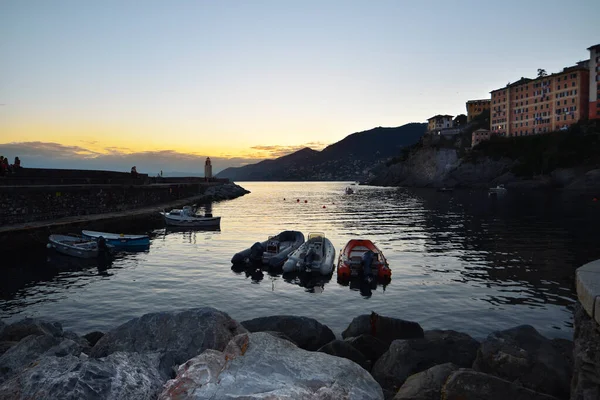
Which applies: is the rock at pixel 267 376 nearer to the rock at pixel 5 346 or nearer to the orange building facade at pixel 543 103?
the rock at pixel 5 346

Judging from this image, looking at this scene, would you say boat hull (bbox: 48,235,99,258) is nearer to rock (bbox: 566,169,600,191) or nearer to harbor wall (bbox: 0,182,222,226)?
harbor wall (bbox: 0,182,222,226)

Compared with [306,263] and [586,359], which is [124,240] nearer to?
[306,263]

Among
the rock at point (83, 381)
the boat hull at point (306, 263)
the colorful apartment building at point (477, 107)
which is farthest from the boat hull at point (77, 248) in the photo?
the colorful apartment building at point (477, 107)

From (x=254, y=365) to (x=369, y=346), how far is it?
5.80 m

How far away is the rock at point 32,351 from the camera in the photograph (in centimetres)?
761

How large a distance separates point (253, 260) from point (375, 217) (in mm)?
30956

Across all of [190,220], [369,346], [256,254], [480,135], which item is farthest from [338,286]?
[480,135]

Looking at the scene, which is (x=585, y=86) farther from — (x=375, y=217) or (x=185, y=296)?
(x=185, y=296)

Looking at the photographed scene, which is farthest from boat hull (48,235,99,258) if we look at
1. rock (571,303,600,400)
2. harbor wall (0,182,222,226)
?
rock (571,303,600,400)

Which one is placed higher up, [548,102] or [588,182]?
[548,102]

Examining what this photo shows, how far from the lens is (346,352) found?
394 inches

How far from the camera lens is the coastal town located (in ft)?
335

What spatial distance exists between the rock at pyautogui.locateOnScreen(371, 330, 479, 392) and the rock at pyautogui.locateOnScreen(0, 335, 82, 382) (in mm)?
6602

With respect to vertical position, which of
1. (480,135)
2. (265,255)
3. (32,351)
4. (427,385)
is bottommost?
(265,255)
